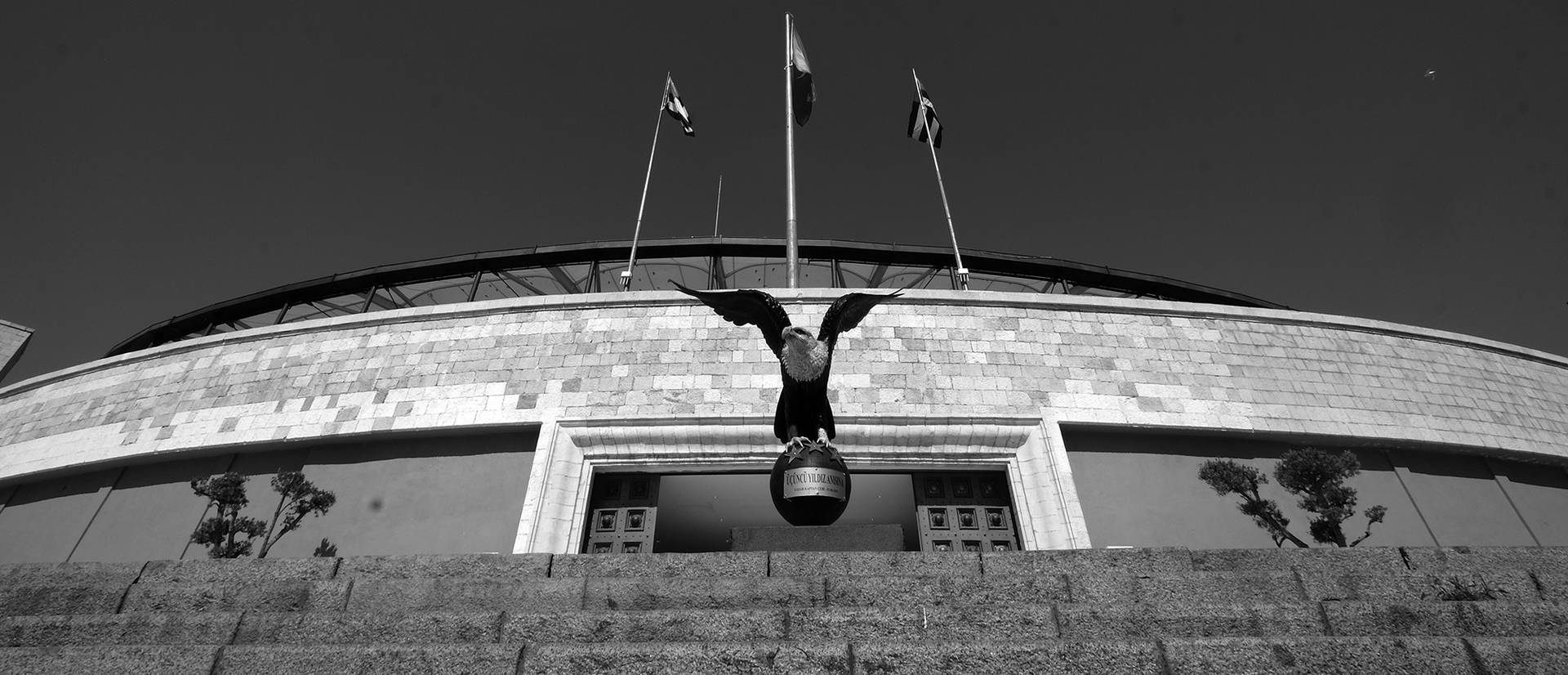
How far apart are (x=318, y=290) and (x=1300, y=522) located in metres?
22.1

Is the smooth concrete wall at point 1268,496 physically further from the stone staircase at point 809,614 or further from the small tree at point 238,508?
the small tree at point 238,508

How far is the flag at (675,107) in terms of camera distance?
15.8m

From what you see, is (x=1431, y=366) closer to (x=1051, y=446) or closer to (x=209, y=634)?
(x=1051, y=446)

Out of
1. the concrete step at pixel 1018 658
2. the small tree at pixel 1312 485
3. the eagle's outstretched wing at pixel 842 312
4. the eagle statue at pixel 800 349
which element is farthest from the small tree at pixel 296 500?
the small tree at pixel 1312 485

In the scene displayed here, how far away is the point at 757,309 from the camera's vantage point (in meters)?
6.01

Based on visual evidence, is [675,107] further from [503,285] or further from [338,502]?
[338,502]

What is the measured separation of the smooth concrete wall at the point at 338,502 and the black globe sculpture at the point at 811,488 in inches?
242

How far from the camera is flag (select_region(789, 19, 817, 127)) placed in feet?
45.6

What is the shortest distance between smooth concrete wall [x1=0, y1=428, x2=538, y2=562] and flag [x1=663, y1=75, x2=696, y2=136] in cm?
863

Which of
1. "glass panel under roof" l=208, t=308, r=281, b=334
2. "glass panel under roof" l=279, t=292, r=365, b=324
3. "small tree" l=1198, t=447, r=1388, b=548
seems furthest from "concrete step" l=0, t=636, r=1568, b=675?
"glass panel under roof" l=208, t=308, r=281, b=334

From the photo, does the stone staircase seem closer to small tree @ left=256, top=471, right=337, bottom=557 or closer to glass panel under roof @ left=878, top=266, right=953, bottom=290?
small tree @ left=256, top=471, right=337, bottom=557

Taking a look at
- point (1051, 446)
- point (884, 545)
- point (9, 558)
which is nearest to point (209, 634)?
point (884, 545)

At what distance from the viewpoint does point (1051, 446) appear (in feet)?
33.5

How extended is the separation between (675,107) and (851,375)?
8703mm
